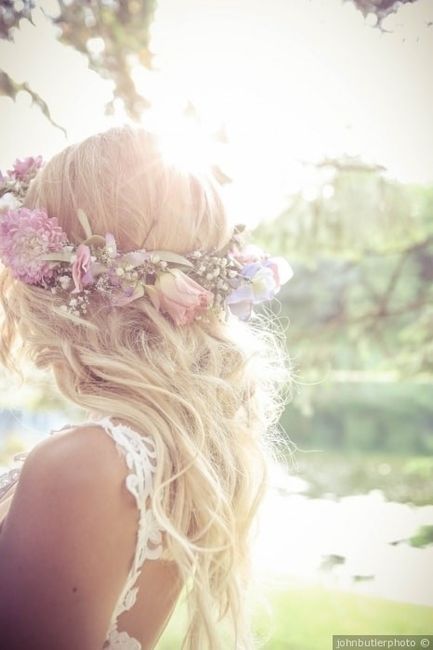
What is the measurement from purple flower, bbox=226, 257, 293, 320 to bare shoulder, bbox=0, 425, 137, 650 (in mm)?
377

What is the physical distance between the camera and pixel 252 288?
1108mm

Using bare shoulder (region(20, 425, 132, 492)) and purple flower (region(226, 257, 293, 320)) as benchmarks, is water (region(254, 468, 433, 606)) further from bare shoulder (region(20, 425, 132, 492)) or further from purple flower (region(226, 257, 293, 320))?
bare shoulder (region(20, 425, 132, 492))

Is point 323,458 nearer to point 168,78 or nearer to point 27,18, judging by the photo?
point 168,78

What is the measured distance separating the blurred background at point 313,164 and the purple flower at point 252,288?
925 mm

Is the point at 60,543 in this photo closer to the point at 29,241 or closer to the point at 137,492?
Answer: the point at 137,492

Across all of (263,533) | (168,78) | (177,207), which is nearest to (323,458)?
(263,533)

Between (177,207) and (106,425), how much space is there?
1.06ft

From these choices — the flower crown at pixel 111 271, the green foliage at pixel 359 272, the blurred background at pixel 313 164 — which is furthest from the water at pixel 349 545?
the flower crown at pixel 111 271

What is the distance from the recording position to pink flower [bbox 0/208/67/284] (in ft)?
3.24

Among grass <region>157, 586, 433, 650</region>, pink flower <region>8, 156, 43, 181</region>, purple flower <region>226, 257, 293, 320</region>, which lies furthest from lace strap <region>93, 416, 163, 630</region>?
grass <region>157, 586, 433, 650</region>

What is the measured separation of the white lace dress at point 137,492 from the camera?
83 centimetres

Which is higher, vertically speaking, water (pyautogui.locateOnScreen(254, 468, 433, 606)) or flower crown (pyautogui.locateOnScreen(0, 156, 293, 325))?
flower crown (pyautogui.locateOnScreen(0, 156, 293, 325))

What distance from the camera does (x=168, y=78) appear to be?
2.20 m

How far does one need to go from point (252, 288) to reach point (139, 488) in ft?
1.32
